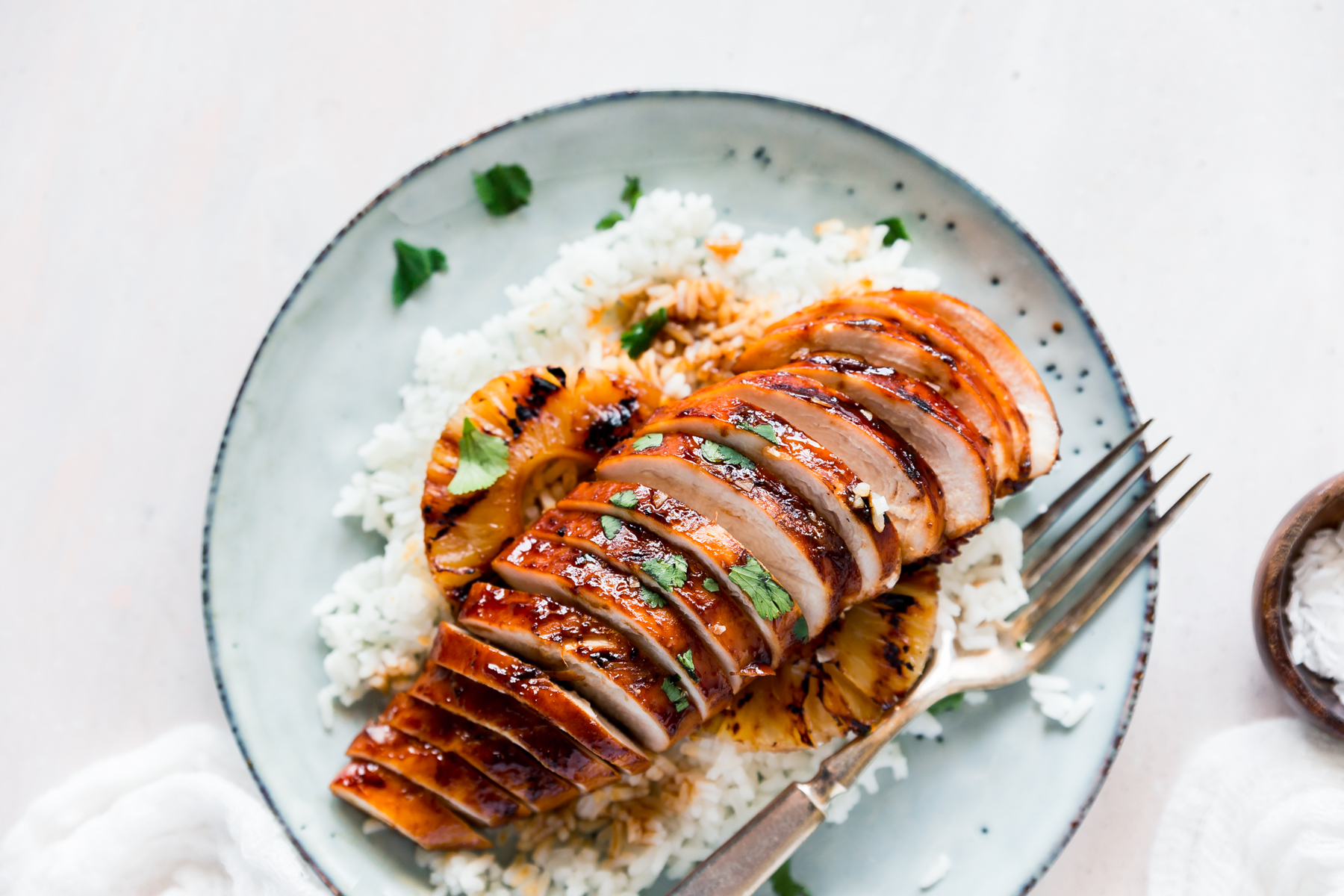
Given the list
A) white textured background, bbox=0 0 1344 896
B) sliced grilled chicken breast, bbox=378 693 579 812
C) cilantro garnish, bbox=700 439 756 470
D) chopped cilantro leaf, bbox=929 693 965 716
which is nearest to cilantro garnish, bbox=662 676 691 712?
sliced grilled chicken breast, bbox=378 693 579 812

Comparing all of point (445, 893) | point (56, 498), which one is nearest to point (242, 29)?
point (56, 498)

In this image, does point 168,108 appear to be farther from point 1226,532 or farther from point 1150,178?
point 1226,532

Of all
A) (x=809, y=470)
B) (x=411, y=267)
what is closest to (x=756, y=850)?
(x=809, y=470)

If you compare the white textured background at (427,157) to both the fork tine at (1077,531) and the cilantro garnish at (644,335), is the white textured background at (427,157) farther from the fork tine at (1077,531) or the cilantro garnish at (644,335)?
the cilantro garnish at (644,335)

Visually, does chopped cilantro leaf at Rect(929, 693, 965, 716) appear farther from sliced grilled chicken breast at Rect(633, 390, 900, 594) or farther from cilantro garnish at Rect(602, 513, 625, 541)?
cilantro garnish at Rect(602, 513, 625, 541)

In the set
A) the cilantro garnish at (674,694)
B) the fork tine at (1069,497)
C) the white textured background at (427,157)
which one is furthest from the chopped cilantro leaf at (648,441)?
the white textured background at (427,157)
